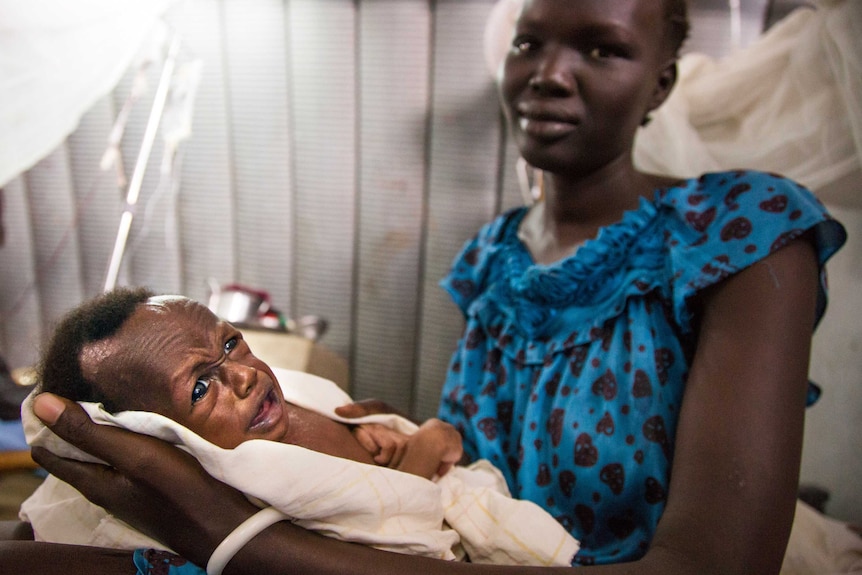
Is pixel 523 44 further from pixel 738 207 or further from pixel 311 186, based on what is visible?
pixel 311 186

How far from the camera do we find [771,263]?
3.42 ft

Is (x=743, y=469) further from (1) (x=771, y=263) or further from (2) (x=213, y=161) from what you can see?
(2) (x=213, y=161)

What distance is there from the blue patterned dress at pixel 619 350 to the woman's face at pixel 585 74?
170 mm

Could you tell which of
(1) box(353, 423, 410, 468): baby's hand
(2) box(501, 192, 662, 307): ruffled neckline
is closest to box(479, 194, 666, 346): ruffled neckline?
(2) box(501, 192, 662, 307): ruffled neckline

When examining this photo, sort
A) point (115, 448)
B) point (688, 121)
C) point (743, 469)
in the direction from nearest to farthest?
point (115, 448) → point (743, 469) → point (688, 121)

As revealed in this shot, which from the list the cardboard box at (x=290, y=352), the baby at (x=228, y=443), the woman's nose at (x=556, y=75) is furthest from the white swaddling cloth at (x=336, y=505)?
the woman's nose at (x=556, y=75)

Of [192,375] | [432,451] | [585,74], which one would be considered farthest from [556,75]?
[192,375]

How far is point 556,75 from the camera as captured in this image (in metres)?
1.18

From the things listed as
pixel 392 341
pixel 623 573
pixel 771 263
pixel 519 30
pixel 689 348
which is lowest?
pixel 392 341

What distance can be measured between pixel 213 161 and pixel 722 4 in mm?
1646

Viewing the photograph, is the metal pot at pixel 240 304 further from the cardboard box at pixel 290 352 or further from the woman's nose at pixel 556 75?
the woman's nose at pixel 556 75

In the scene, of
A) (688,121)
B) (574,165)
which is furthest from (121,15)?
(688,121)

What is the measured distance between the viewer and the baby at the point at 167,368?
0.83m

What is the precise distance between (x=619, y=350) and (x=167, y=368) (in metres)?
0.78
